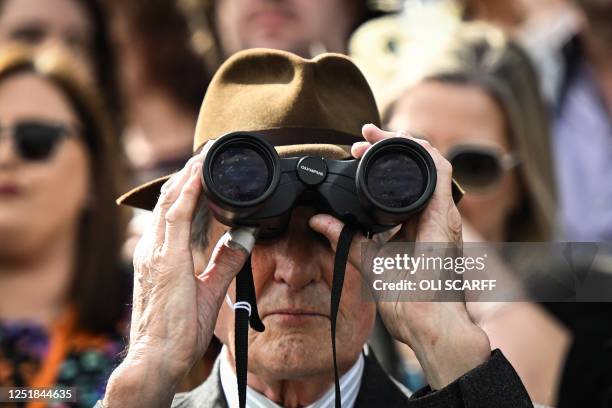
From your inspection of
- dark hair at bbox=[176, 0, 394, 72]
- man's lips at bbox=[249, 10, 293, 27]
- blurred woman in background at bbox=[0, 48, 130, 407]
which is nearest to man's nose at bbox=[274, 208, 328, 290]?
blurred woman in background at bbox=[0, 48, 130, 407]

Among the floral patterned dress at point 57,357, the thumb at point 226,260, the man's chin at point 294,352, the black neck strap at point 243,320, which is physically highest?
the thumb at point 226,260

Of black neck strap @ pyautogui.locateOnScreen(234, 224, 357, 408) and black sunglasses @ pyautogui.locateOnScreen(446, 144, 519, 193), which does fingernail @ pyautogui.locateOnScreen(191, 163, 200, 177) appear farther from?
black sunglasses @ pyautogui.locateOnScreen(446, 144, 519, 193)

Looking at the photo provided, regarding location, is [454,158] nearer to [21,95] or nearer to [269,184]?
[21,95]

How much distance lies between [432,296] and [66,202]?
1952 millimetres

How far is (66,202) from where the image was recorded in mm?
4758

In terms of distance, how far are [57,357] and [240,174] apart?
162cm

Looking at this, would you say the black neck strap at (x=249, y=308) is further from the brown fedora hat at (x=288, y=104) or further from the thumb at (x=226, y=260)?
the brown fedora hat at (x=288, y=104)

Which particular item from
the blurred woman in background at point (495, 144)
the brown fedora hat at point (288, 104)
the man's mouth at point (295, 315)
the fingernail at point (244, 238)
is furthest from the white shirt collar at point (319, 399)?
the blurred woman in background at point (495, 144)

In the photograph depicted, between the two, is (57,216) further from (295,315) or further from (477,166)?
(295,315)

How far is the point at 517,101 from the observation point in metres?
4.98

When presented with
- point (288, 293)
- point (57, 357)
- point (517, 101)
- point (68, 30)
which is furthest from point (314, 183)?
point (68, 30)

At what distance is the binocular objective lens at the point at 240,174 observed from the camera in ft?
9.93

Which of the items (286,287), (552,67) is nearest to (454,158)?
(552,67)

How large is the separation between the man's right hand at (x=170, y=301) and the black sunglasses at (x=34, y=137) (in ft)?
5.24
